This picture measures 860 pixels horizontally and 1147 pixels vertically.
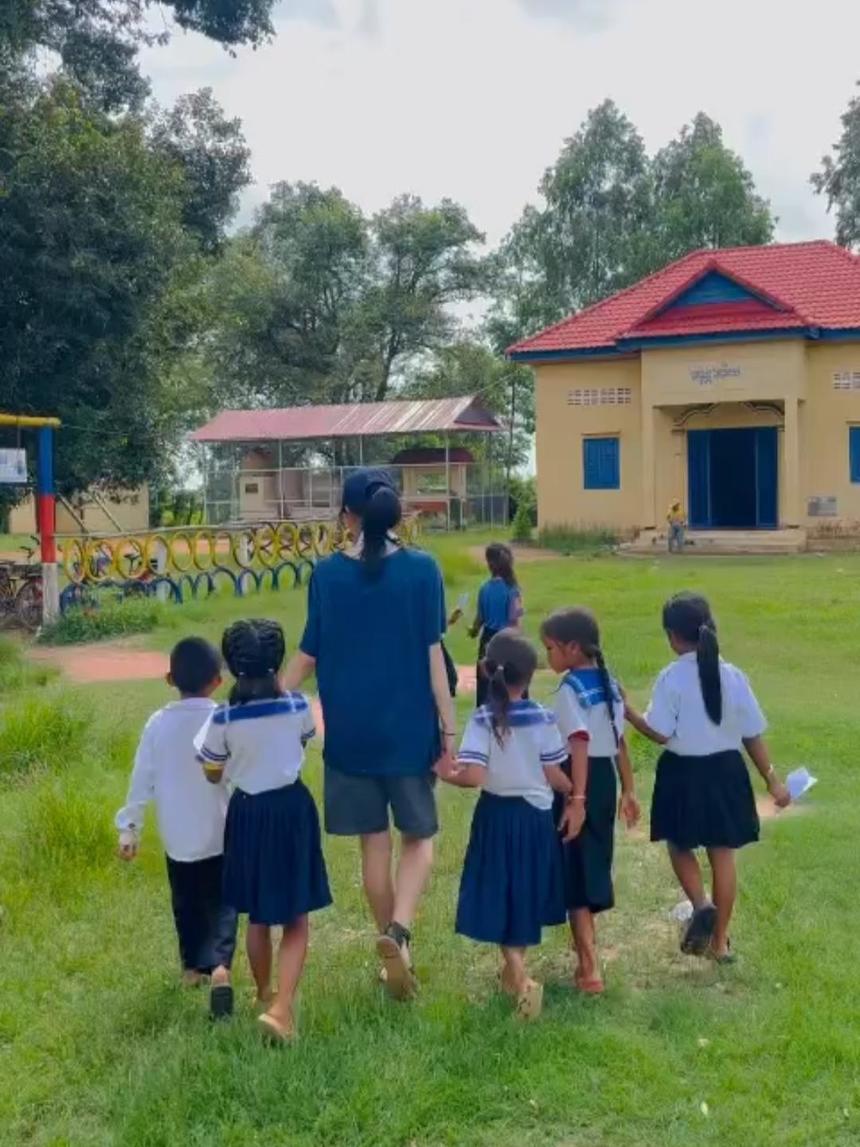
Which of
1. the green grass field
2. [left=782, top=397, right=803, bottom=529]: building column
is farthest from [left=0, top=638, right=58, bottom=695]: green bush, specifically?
[left=782, top=397, right=803, bottom=529]: building column

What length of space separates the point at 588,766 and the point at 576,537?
23372 millimetres

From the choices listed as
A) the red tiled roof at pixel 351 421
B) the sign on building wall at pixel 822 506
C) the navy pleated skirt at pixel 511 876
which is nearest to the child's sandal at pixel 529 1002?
the navy pleated skirt at pixel 511 876

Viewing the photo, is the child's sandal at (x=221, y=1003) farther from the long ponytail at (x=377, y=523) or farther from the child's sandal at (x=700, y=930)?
the child's sandal at (x=700, y=930)

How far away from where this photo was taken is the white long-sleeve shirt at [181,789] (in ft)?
→ 14.7

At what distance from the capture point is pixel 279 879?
4.20 metres

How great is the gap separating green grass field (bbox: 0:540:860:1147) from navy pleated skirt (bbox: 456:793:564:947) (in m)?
0.25

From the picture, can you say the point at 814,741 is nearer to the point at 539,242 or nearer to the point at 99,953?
the point at 99,953

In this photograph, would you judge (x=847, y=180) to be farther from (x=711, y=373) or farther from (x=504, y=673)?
(x=504, y=673)

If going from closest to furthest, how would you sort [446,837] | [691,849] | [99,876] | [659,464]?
[691,849], [99,876], [446,837], [659,464]

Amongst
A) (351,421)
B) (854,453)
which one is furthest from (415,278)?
(854,453)

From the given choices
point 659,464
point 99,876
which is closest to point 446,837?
point 99,876

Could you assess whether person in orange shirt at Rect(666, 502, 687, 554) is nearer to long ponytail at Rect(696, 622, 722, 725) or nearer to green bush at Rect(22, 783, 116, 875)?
green bush at Rect(22, 783, 116, 875)

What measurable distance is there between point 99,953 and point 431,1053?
5.43ft

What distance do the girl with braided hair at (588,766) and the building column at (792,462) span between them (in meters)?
21.5
